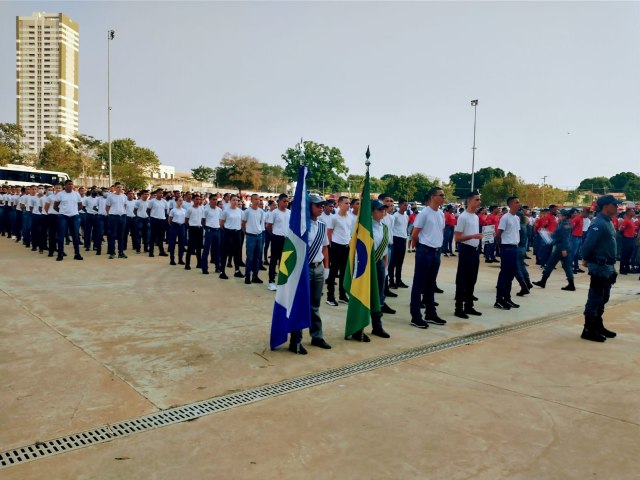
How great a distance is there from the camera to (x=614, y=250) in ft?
21.3

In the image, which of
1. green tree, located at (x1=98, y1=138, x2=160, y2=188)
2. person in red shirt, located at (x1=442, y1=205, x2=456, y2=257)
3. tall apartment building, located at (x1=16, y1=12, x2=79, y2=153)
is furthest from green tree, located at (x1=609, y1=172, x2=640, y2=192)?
tall apartment building, located at (x1=16, y1=12, x2=79, y2=153)

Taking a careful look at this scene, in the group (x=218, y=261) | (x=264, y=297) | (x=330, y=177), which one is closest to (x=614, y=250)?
(x=264, y=297)

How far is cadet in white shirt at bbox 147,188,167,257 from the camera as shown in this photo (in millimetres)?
14086

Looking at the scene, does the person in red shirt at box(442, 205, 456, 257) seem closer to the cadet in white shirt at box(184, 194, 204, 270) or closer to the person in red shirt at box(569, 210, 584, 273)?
the person in red shirt at box(569, 210, 584, 273)

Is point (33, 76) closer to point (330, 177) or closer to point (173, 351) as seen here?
point (330, 177)

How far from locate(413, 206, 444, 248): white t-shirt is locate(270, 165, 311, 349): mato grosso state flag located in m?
2.26

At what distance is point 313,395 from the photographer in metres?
4.32

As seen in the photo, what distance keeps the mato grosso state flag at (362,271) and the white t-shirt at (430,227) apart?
1201 millimetres

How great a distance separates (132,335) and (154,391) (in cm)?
192

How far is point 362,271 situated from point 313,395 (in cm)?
223

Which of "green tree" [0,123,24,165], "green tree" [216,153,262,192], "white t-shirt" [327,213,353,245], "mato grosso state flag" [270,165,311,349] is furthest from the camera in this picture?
"green tree" [216,153,262,192]

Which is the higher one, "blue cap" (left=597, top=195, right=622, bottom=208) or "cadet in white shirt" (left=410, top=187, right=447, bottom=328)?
"blue cap" (left=597, top=195, right=622, bottom=208)

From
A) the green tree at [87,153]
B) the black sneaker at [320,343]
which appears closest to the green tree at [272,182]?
the green tree at [87,153]

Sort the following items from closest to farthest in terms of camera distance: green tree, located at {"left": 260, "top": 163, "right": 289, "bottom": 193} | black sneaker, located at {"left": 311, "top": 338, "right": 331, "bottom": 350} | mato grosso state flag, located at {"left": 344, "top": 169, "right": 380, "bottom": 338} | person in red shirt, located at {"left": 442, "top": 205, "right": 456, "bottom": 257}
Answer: black sneaker, located at {"left": 311, "top": 338, "right": 331, "bottom": 350} < mato grosso state flag, located at {"left": 344, "top": 169, "right": 380, "bottom": 338} < person in red shirt, located at {"left": 442, "top": 205, "right": 456, "bottom": 257} < green tree, located at {"left": 260, "top": 163, "right": 289, "bottom": 193}
